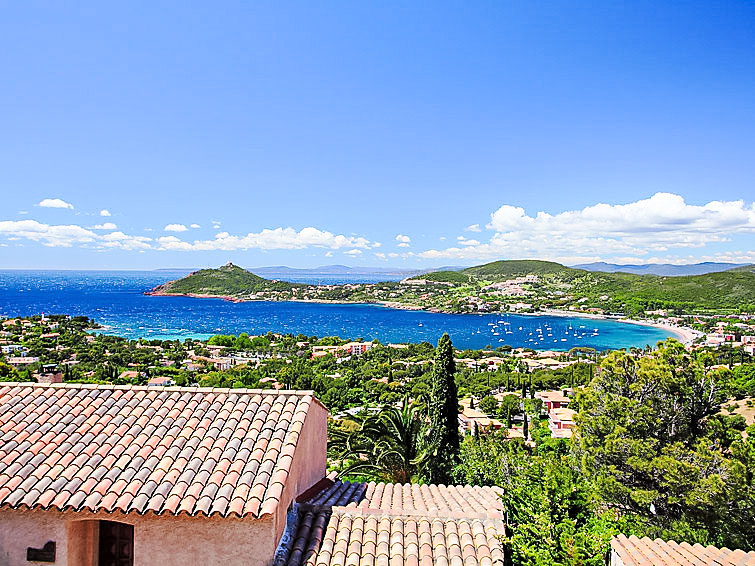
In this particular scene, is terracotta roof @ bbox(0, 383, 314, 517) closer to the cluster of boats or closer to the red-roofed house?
the red-roofed house

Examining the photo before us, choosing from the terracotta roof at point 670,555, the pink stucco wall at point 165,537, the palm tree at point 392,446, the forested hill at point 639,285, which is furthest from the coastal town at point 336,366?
the forested hill at point 639,285

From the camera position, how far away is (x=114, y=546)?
4539 millimetres

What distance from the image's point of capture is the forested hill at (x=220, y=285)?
170 m

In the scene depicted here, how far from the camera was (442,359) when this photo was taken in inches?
519

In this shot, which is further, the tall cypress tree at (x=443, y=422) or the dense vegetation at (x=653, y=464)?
the tall cypress tree at (x=443, y=422)

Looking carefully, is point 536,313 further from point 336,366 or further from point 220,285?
point 220,285

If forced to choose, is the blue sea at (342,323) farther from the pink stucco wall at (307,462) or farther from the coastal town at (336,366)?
the pink stucco wall at (307,462)

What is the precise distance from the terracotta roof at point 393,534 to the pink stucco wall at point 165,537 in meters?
0.36

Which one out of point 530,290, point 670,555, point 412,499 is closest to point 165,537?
point 412,499

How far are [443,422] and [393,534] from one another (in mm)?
8575

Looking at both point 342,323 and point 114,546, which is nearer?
point 114,546

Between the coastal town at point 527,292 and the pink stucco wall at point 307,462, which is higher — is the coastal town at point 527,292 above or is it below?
below

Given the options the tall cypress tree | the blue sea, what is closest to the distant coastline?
the blue sea

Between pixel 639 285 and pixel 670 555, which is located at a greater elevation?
pixel 670 555
